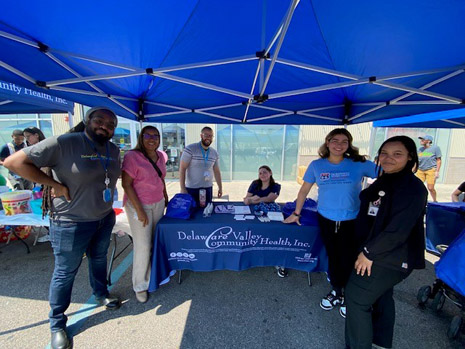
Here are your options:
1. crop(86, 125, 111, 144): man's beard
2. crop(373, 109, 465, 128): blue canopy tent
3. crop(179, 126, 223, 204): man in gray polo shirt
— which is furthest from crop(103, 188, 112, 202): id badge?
crop(373, 109, 465, 128): blue canopy tent

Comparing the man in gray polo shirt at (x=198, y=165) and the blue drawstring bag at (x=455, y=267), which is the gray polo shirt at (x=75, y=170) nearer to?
the man in gray polo shirt at (x=198, y=165)

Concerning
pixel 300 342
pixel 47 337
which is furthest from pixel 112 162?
pixel 300 342

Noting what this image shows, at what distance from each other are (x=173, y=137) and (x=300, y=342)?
7.37 m

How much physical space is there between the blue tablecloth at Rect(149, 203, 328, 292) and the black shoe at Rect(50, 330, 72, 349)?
26.2 inches

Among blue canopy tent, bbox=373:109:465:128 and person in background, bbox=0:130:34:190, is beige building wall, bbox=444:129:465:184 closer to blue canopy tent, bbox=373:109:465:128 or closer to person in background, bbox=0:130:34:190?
blue canopy tent, bbox=373:109:465:128

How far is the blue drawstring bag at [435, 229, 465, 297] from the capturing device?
1.39 meters

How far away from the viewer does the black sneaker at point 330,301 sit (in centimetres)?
192

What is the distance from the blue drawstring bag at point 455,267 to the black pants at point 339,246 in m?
0.61

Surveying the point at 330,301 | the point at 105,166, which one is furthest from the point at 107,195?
the point at 330,301

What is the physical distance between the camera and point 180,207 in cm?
210

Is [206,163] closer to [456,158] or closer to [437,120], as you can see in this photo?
[437,120]

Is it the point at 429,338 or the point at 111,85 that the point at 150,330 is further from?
the point at 111,85

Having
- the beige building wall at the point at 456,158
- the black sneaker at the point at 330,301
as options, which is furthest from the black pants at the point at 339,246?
the beige building wall at the point at 456,158

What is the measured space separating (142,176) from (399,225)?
1.92 meters
